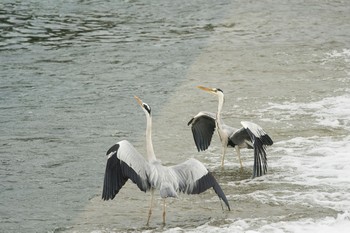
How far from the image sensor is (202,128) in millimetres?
11141

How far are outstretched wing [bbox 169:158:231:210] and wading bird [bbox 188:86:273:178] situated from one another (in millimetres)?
1309

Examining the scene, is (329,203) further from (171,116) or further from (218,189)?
(171,116)

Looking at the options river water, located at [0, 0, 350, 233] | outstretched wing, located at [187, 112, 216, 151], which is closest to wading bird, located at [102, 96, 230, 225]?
river water, located at [0, 0, 350, 233]

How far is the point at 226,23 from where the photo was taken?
21.4 meters

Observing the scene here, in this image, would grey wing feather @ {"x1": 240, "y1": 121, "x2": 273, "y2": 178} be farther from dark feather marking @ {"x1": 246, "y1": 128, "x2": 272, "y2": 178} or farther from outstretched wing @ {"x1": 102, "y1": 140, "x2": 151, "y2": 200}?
outstretched wing @ {"x1": 102, "y1": 140, "x2": 151, "y2": 200}

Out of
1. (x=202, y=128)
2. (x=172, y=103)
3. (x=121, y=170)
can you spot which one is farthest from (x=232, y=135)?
(x=172, y=103)

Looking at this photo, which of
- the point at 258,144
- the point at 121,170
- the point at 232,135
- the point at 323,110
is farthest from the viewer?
the point at 323,110

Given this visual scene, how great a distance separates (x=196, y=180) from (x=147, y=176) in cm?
50

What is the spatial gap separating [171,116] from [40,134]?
2.17 m

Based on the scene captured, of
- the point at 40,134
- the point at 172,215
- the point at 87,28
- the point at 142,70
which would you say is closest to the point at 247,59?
the point at 142,70

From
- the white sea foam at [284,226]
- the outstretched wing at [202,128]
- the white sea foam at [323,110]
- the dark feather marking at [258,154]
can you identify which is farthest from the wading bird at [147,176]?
the white sea foam at [323,110]

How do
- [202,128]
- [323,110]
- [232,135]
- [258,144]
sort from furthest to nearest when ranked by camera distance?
[323,110] < [202,128] < [232,135] < [258,144]

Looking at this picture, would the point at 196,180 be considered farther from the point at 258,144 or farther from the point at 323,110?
the point at 323,110

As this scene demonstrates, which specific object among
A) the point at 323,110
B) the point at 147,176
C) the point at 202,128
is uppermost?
the point at 147,176
